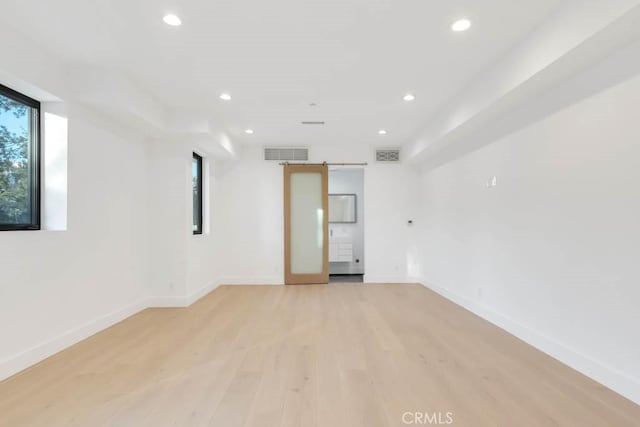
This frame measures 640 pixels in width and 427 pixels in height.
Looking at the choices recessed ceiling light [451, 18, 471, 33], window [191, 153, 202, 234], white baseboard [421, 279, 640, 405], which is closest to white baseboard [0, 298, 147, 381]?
window [191, 153, 202, 234]

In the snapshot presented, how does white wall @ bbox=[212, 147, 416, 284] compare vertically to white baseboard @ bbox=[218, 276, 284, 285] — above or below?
above

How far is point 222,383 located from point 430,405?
1.46m

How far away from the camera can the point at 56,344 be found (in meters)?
2.73

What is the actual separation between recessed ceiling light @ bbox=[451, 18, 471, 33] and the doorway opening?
512cm

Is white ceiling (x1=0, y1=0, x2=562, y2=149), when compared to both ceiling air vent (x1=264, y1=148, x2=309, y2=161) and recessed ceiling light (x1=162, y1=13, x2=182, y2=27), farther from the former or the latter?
ceiling air vent (x1=264, y1=148, x2=309, y2=161)

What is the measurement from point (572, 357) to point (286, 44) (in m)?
3.48

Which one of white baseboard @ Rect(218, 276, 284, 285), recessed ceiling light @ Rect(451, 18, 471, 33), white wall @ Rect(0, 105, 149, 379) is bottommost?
white baseboard @ Rect(218, 276, 284, 285)

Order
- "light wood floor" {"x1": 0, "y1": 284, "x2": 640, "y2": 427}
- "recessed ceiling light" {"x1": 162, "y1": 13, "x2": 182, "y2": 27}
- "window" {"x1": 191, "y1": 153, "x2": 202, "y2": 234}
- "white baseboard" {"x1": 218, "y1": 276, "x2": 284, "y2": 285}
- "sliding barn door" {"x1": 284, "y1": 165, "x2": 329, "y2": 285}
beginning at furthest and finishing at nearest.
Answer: "sliding barn door" {"x1": 284, "y1": 165, "x2": 329, "y2": 285}
"white baseboard" {"x1": 218, "y1": 276, "x2": 284, "y2": 285}
"window" {"x1": 191, "y1": 153, "x2": 202, "y2": 234}
"recessed ceiling light" {"x1": 162, "y1": 13, "x2": 182, "y2": 27}
"light wood floor" {"x1": 0, "y1": 284, "x2": 640, "y2": 427}

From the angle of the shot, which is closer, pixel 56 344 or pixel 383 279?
pixel 56 344

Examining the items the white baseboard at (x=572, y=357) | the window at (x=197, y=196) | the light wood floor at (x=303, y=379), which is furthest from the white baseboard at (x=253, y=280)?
the white baseboard at (x=572, y=357)

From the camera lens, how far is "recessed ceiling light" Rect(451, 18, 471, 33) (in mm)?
2246

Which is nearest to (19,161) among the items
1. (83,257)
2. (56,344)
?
(83,257)

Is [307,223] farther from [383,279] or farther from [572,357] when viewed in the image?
[572,357]

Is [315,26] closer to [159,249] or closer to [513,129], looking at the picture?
[513,129]
